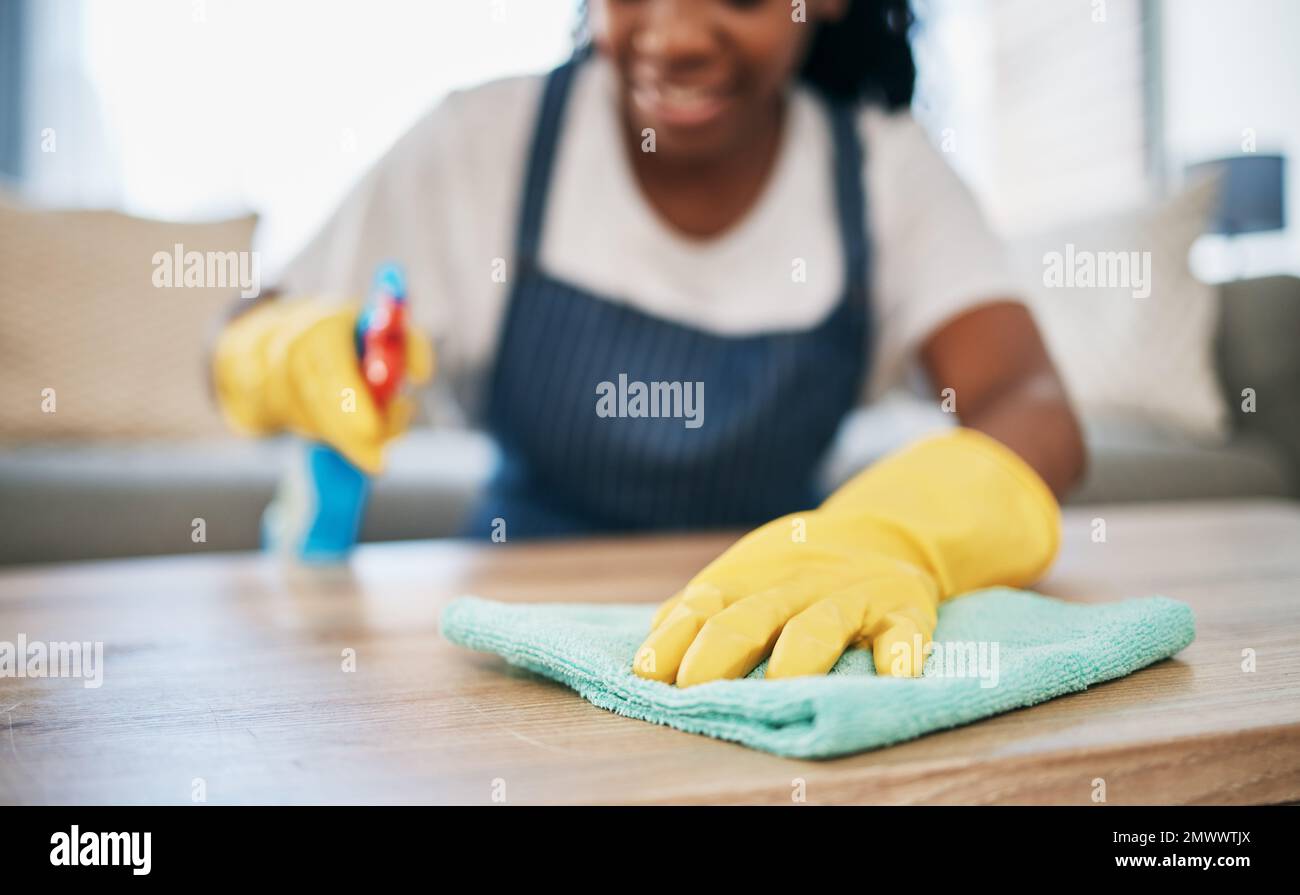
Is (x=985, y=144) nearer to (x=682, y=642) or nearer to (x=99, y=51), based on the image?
(x=99, y=51)

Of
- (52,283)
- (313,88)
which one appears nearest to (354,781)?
(52,283)

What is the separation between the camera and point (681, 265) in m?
1.08

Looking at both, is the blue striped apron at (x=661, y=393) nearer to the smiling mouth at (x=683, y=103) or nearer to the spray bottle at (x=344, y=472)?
the smiling mouth at (x=683, y=103)

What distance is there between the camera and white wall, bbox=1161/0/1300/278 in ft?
9.71

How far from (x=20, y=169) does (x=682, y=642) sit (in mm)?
3280

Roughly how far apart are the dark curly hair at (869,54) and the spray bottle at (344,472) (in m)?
0.61

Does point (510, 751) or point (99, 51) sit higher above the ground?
point (99, 51)

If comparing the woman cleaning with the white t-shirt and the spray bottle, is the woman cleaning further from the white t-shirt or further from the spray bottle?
the spray bottle

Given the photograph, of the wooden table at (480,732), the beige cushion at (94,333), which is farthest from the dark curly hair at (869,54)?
the beige cushion at (94,333)

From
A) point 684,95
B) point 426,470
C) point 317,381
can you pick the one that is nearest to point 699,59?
point 684,95

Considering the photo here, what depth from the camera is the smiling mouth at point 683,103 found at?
3.22 feet

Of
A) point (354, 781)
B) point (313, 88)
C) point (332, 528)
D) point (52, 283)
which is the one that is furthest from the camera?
point (313, 88)

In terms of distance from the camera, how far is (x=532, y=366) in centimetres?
105

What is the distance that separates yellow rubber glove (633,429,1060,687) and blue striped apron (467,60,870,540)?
386 mm
